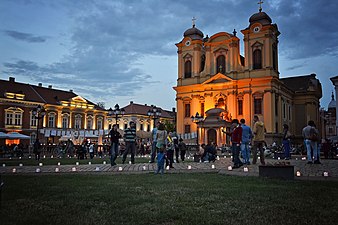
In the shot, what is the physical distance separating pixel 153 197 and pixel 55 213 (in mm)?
2073

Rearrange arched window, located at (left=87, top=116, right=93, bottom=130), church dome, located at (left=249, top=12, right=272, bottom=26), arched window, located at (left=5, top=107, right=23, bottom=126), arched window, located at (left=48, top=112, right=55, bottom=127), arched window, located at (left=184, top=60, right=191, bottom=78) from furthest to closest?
arched window, located at (left=87, top=116, right=93, bottom=130)
arched window, located at (left=48, top=112, right=55, bottom=127)
arched window, located at (left=184, top=60, right=191, bottom=78)
arched window, located at (left=5, top=107, right=23, bottom=126)
church dome, located at (left=249, top=12, right=272, bottom=26)

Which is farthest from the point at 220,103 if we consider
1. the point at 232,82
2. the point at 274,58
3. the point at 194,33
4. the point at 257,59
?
the point at 194,33

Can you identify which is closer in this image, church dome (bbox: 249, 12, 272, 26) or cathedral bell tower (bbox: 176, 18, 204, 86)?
church dome (bbox: 249, 12, 272, 26)

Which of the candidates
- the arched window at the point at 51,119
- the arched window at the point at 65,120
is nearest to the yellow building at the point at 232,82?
the arched window at the point at 65,120

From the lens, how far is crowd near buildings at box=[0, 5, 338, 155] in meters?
49.0

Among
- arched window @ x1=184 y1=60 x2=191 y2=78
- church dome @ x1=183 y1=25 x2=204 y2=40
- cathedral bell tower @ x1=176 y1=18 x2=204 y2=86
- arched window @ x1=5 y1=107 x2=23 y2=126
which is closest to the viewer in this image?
arched window @ x1=5 y1=107 x2=23 y2=126

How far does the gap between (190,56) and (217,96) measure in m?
A: 9.49

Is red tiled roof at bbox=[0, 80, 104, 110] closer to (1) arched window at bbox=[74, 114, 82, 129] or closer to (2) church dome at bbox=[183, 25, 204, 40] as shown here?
(1) arched window at bbox=[74, 114, 82, 129]

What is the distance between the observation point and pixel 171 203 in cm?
594

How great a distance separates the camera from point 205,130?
161 ft

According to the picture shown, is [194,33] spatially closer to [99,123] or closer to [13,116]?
[99,123]

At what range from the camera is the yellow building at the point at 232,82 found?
49.2 meters

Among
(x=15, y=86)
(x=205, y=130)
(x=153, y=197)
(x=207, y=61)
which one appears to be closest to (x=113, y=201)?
(x=153, y=197)

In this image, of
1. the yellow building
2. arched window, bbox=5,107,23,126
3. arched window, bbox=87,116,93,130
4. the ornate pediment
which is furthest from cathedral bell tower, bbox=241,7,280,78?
arched window, bbox=5,107,23,126
